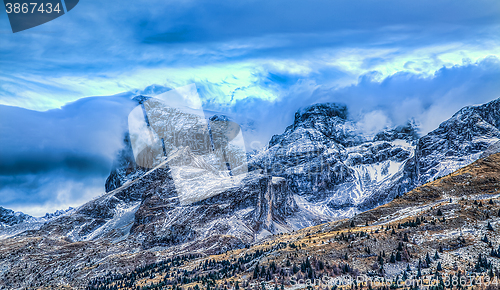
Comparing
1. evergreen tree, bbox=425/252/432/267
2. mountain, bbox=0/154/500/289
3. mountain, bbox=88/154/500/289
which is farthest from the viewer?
mountain, bbox=0/154/500/289

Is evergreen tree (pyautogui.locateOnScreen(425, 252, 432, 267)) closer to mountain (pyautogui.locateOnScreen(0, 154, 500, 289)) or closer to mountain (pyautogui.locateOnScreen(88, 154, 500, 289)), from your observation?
mountain (pyautogui.locateOnScreen(0, 154, 500, 289))

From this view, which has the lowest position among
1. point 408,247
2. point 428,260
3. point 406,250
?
point 406,250

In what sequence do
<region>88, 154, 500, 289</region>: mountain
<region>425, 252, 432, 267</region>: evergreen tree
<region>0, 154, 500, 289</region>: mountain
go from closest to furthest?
<region>88, 154, 500, 289</region>: mountain → <region>425, 252, 432, 267</region>: evergreen tree → <region>0, 154, 500, 289</region>: mountain

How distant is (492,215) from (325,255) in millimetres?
53110

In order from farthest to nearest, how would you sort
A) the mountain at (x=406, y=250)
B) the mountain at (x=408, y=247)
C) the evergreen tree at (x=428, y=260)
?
the mountain at (x=408, y=247) → the evergreen tree at (x=428, y=260) → the mountain at (x=406, y=250)

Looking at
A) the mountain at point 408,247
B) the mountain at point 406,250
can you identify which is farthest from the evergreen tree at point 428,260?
the mountain at point 406,250

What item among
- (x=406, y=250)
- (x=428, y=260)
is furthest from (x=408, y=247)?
(x=428, y=260)

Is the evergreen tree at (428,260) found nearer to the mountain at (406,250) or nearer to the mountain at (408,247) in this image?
the mountain at (408,247)

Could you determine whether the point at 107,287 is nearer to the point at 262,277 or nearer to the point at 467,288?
the point at 262,277

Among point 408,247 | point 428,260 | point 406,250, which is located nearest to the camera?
point 428,260

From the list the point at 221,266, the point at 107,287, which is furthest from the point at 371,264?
the point at 107,287

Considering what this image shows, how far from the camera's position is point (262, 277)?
10950 cm

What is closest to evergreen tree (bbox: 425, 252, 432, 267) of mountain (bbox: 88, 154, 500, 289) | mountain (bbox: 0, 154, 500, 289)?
mountain (bbox: 0, 154, 500, 289)

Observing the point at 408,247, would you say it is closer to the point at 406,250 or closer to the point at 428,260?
the point at 406,250
